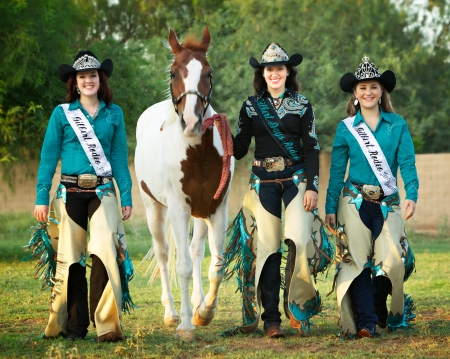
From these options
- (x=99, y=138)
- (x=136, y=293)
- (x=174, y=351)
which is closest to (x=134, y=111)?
(x=136, y=293)

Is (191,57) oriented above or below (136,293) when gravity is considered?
above

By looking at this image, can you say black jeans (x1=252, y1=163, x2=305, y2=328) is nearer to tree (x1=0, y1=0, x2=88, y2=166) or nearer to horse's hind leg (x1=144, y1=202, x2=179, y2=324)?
horse's hind leg (x1=144, y1=202, x2=179, y2=324)

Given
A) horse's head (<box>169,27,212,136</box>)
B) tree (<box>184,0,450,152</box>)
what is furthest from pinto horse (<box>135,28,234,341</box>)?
tree (<box>184,0,450,152</box>)

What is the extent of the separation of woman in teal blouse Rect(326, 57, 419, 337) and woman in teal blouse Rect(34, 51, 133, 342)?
5.68ft

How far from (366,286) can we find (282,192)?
99 cm

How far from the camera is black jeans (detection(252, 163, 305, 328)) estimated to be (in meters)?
5.73

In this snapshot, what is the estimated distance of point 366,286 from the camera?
5.67 meters

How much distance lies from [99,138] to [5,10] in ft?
19.3

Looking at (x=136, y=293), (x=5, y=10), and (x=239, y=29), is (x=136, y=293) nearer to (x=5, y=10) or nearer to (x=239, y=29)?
(x=5, y=10)

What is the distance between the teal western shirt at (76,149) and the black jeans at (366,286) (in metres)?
1.93

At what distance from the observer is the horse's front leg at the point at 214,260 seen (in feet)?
20.5

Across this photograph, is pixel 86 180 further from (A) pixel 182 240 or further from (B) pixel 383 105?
(B) pixel 383 105

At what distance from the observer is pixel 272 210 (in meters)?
5.75

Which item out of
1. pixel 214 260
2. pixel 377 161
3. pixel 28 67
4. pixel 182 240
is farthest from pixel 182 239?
pixel 28 67
